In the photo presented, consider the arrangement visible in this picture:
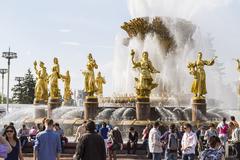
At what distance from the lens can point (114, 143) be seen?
16578 mm

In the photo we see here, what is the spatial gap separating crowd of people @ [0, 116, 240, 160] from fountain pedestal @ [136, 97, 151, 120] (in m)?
7.12

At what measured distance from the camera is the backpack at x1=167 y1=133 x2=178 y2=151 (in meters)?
13.9

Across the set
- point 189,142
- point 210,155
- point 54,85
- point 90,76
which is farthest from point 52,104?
point 210,155

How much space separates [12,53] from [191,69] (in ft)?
141

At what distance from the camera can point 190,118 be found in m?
29.0

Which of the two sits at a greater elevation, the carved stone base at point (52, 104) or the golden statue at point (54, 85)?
the golden statue at point (54, 85)

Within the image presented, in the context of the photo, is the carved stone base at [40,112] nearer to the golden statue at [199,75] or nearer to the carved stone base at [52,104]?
the carved stone base at [52,104]

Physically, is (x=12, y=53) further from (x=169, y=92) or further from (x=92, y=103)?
(x=92, y=103)

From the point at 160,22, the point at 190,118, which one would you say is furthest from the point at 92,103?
the point at 160,22

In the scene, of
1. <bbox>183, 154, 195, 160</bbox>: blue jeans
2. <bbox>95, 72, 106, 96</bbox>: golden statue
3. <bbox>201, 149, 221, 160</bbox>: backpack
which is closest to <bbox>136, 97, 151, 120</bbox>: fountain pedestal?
<bbox>95, 72, 106, 96</bbox>: golden statue

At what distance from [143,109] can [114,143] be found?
421 inches

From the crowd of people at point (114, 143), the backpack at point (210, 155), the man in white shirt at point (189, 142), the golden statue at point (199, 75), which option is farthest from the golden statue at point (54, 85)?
the backpack at point (210, 155)

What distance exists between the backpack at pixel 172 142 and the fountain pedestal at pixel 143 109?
1303 centimetres

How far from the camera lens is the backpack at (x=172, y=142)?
45.8ft
